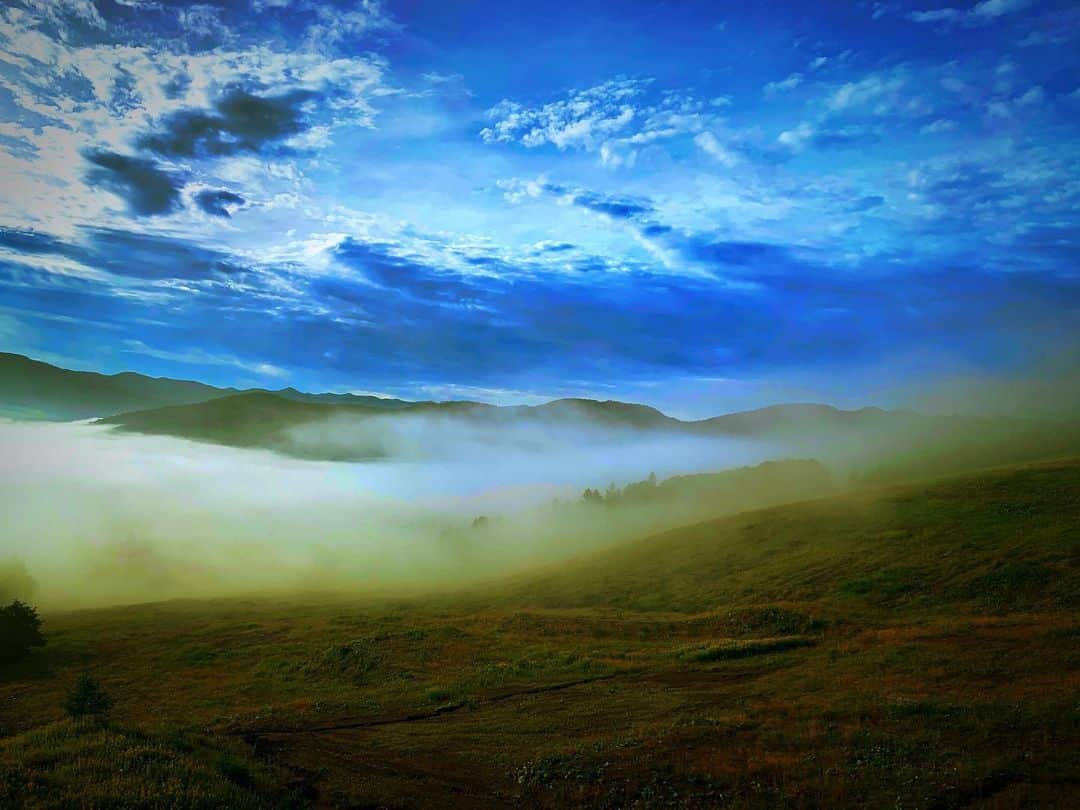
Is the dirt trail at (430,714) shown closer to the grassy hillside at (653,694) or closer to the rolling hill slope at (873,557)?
the grassy hillside at (653,694)

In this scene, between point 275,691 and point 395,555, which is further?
point 395,555

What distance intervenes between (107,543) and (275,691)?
599ft

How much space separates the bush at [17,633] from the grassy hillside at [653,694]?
288 cm

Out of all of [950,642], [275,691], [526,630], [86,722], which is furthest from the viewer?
[526,630]

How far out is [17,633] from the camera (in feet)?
203

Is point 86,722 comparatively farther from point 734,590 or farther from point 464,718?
point 734,590

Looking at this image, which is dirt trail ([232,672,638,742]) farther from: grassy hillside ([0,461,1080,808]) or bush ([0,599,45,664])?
bush ([0,599,45,664])

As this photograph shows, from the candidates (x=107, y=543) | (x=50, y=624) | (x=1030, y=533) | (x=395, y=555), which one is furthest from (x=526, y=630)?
(x=107, y=543)

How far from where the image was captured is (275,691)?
141 ft

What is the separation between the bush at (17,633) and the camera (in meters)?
60.4

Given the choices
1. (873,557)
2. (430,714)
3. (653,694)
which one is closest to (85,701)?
(430,714)

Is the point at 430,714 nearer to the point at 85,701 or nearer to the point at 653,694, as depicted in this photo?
the point at 653,694

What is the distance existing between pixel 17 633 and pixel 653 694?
62.5m

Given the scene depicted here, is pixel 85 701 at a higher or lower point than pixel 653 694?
higher
